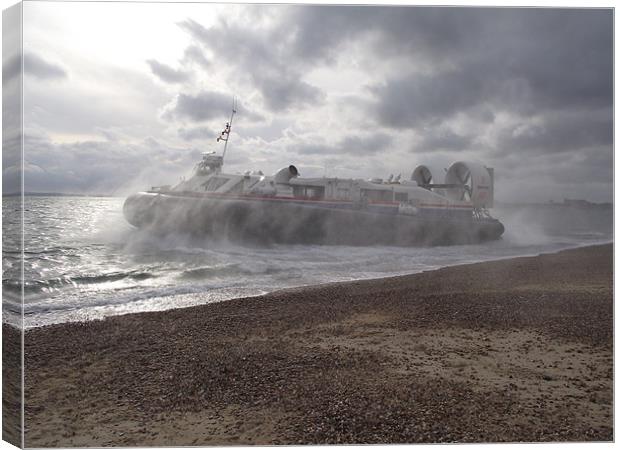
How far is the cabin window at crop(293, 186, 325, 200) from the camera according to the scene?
596cm

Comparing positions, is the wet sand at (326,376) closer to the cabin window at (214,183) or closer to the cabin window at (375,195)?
the cabin window at (214,183)

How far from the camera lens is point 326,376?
7.89 feet

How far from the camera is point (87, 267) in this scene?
2623 millimetres

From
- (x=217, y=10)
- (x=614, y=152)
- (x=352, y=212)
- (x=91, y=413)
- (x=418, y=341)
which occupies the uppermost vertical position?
(x=217, y=10)

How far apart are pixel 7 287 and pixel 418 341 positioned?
245 centimetres

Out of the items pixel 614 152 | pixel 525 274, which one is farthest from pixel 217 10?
pixel 525 274

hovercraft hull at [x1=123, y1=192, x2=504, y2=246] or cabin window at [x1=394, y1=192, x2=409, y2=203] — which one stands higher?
cabin window at [x1=394, y1=192, x2=409, y2=203]

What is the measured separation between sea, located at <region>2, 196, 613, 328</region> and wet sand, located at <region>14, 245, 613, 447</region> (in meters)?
0.18

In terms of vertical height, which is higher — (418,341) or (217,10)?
(217,10)

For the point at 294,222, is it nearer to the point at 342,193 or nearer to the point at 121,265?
the point at 342,193

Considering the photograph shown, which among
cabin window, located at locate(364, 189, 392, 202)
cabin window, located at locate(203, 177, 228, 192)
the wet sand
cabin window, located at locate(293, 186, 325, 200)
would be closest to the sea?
the wet sand

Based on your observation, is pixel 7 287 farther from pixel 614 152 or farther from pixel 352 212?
pixel 352 212

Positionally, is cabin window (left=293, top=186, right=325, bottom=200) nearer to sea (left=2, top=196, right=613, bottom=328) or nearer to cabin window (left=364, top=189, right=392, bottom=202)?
sea (left=2, top=196, right=613, bottom=328)

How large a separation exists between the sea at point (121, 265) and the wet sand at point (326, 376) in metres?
0.18
